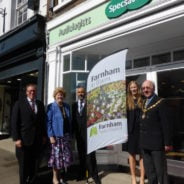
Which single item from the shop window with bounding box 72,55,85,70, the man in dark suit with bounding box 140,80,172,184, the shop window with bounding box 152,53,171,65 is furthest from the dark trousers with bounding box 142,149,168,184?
the shop window with bounding box 72,55,85,70

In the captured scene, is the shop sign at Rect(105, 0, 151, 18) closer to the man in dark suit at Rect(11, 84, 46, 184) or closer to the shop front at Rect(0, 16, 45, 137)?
the man in dark suit at Rect(11, 84, 46, 184)

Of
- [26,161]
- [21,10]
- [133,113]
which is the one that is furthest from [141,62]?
[21,10]

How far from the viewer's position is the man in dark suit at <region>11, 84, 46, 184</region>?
15.3 feet

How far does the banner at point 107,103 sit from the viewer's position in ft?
12.2

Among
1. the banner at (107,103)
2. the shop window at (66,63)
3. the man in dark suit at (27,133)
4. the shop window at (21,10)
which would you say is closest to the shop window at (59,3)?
the shop window at (66,63)

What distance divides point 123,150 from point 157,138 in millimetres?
2775

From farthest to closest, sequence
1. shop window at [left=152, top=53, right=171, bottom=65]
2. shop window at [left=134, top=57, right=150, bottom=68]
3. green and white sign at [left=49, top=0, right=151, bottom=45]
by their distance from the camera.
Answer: shop window at [left=134, top=57, right=150, bottom=68]
shop window at [left=152, top=53, right=171, bottom=65]
green and white sign at [left=49, top=0, right=151, bottom=45]

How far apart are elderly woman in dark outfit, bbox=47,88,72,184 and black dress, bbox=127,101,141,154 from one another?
110cm

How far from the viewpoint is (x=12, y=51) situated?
10.4 m

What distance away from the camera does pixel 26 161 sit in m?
4.72

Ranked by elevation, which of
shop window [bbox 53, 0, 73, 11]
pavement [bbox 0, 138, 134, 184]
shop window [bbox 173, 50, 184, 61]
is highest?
shop window [bbox 53, 0, 73, 11]

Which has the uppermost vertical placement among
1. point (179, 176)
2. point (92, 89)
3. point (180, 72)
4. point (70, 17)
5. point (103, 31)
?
point (70, 17)

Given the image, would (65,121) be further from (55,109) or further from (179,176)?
(179,176)

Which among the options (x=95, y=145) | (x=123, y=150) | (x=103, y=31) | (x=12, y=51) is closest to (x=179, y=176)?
(x=123, y=150)
